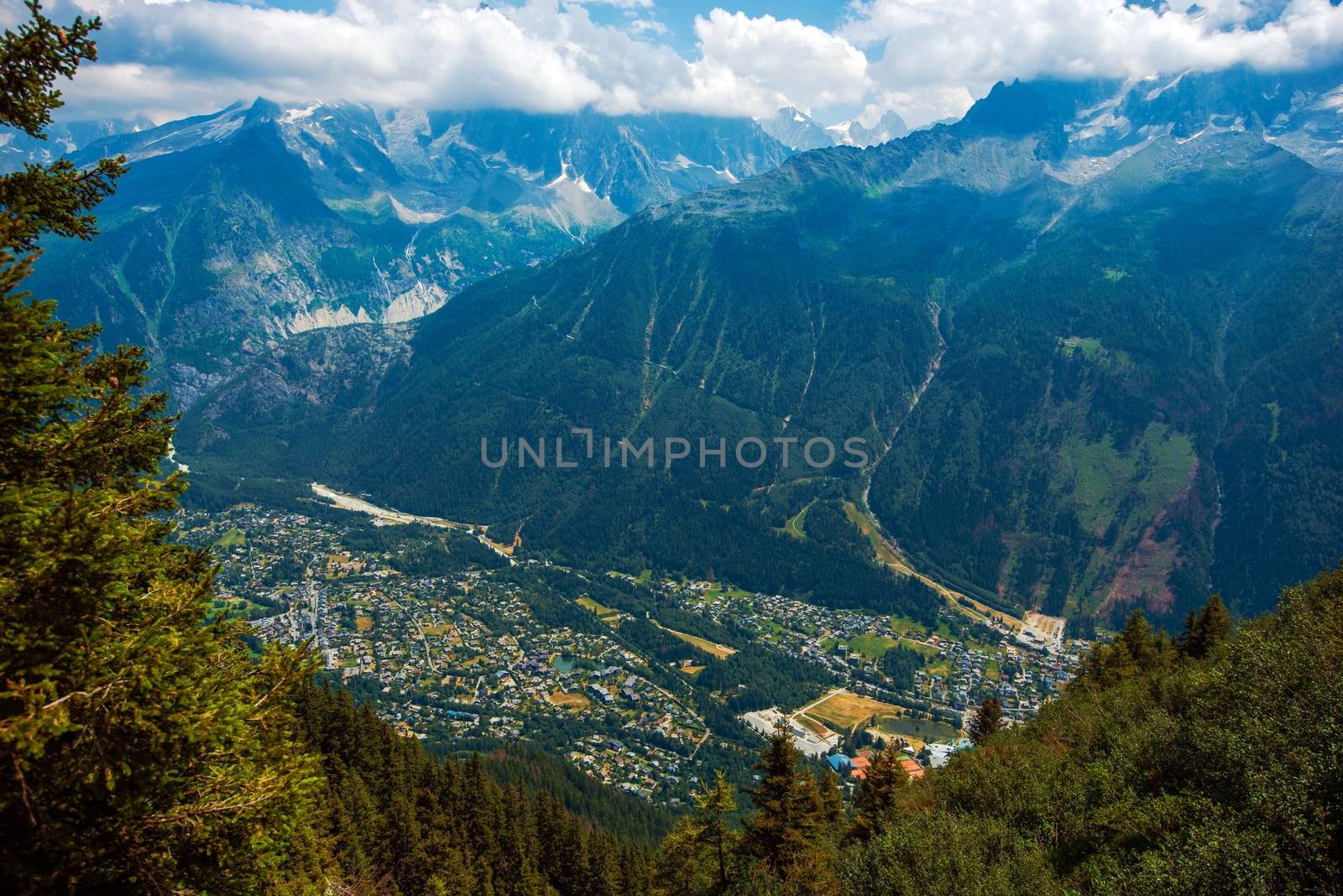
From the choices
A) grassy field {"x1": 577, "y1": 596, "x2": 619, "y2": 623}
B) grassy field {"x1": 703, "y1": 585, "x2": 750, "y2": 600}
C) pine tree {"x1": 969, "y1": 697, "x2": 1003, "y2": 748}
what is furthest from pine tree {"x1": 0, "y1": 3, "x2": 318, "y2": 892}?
grassy field {"x1": 703, "y1": 585, "x2": 750, "y2": 600}

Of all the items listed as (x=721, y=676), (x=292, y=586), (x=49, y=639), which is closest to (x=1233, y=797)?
(x=49, y=639)

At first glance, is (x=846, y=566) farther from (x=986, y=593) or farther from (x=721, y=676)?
(x=721, y=676)

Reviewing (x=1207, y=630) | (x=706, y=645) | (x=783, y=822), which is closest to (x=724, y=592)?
(x=706, y=645)

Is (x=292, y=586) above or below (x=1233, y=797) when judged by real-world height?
below

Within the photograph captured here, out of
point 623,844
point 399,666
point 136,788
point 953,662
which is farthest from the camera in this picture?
point 953,662

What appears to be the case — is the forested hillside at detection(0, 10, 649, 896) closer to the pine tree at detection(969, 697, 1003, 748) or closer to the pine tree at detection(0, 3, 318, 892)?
the pine tree at detection(0, 3, 318, 892)

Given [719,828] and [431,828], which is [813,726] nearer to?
[431,828]

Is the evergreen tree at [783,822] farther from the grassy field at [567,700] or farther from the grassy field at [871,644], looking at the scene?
the grassy field at [871,644]
